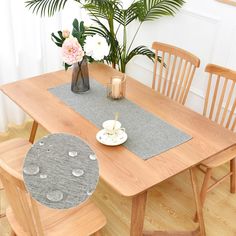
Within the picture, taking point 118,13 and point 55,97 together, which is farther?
point 118,13

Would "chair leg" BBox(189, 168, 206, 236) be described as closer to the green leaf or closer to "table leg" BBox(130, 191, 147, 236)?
"table leg" BBox(130, 191, 147, 236)

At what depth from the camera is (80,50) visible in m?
1.94

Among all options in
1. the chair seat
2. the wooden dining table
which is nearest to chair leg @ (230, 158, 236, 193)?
the chair seat

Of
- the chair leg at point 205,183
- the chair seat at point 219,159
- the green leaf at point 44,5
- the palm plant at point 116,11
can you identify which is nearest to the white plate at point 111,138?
the chair seat at point 219,159

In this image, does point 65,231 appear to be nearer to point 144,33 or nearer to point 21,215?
point 21,215

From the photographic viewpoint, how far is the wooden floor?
89.0 inches

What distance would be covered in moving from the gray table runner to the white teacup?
0.08 meters

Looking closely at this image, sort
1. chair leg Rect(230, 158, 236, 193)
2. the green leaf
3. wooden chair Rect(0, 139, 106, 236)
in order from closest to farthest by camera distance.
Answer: wooden chair Rect(0, 139, 106, 236)
chair leg Rect(230, 158, 236, 193)
the green leaf

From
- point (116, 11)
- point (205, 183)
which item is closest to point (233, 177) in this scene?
point (205, 183)

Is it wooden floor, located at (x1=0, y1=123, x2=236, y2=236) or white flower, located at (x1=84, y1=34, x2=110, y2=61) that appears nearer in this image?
white flower, located at (x1=84, y1=34, x2=110, y2=61)

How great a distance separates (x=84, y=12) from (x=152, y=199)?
5.91 feet

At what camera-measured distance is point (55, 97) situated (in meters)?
2.13

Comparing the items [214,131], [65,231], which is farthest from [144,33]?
[65,231]

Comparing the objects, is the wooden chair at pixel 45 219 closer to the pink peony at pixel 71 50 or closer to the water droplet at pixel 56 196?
the water droplet at pixel 56 196
